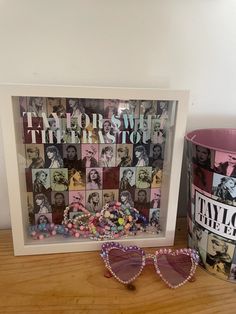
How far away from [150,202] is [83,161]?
0.15m

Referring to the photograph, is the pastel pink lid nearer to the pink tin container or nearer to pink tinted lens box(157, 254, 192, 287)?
the pink tin container

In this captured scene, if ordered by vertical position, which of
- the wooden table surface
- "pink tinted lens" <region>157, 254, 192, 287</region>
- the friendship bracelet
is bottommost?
the wooden table surface

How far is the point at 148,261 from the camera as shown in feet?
1.50

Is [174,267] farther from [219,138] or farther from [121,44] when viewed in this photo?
[121,44]

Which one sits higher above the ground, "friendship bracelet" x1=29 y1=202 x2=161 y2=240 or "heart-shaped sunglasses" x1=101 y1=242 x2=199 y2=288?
"friendship bracelet" x1=29 y1=202 x2=161 y2=240

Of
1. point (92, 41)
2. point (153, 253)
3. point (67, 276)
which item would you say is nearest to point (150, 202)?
point (153, 253)

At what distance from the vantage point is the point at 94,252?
0.48 metres

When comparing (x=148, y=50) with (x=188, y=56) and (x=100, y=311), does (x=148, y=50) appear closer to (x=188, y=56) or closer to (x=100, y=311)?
(x=188, y=56)

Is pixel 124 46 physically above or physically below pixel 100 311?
above

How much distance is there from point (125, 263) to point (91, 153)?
193 millimetres

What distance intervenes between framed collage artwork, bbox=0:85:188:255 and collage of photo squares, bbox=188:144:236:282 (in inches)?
1.8

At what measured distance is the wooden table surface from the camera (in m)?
0.37

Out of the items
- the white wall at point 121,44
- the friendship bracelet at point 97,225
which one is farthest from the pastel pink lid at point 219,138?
the friendship bracelet at point 97,225

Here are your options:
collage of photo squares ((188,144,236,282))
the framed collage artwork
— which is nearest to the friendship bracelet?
Result: the framed collage artwork
